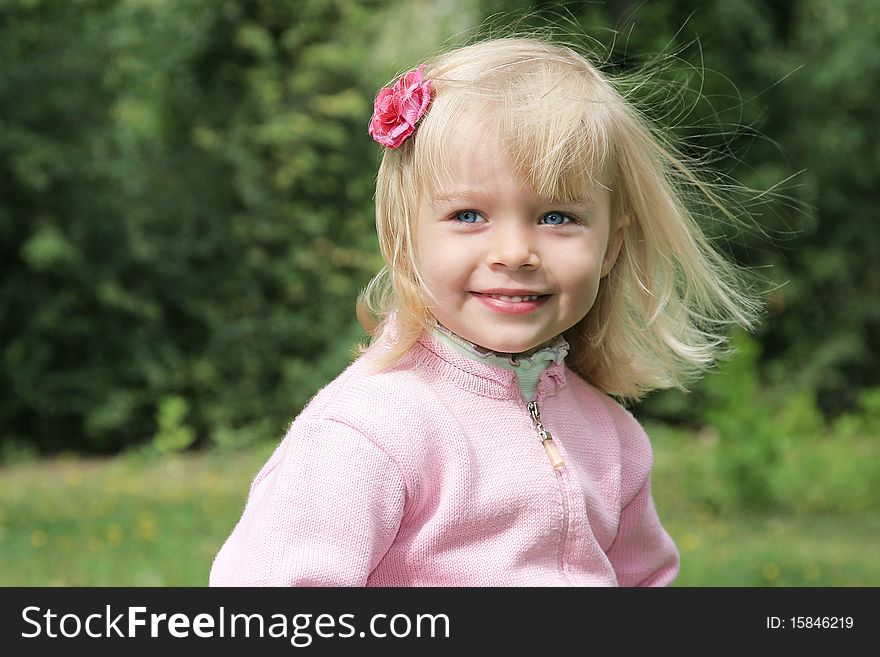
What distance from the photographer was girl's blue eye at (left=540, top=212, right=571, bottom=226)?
1748 mm

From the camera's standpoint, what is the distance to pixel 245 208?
9.05 metres

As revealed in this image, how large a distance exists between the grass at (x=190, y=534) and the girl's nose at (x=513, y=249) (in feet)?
8.77

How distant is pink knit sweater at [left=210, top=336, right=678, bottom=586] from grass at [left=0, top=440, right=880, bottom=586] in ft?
8.06

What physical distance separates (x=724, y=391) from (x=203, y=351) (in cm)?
429

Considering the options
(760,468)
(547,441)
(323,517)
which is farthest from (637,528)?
(760,468)

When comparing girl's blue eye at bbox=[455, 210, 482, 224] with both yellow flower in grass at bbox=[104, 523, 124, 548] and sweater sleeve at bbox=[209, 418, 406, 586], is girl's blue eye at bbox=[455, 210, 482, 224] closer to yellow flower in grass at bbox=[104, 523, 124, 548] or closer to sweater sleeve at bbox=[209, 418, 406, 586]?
sweater sleeve at bbox=[209, 418, 406, 586]

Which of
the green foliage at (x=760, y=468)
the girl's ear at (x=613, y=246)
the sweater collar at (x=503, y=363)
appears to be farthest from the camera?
the green foliage at (x=760, y=468)

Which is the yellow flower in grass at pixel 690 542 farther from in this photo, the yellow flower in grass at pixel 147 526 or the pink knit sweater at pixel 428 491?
the pink knit sweater at pixel 428 491

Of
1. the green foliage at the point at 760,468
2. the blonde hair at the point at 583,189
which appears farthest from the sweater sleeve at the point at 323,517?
the green foliage at the point at 760,468

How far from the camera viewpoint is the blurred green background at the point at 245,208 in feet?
27.4

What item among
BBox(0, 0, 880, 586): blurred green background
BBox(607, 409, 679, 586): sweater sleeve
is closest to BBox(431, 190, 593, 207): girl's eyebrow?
BBox(607, 409, 679, 586): sweater sleeve

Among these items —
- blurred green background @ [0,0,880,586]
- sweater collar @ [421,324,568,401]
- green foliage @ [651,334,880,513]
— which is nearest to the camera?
sweater collar @ [421,324,568,401]

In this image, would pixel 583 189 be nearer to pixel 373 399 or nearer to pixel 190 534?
pixel 373 399

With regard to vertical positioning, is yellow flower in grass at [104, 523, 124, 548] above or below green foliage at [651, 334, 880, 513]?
below
